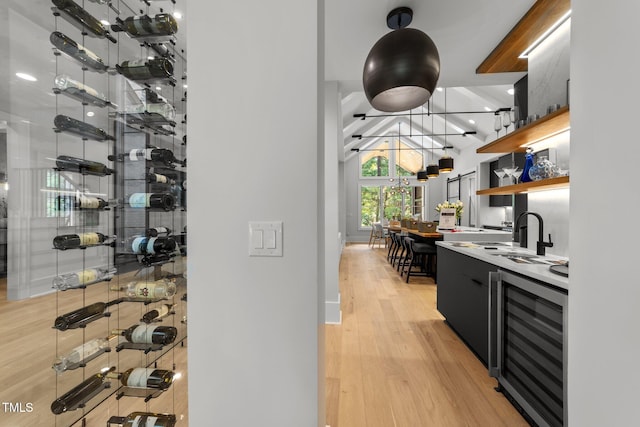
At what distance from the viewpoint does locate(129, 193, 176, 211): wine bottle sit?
113cm

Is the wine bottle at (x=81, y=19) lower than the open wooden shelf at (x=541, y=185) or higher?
higher

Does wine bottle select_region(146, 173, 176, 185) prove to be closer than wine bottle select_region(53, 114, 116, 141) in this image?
No

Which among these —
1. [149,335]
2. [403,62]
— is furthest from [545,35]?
[149,335]

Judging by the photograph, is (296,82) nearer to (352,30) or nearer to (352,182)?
(352,30)

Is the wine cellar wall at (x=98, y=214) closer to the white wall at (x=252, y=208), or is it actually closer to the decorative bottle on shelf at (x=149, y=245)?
the decorative bottle on shelf at (x=149, y=245)

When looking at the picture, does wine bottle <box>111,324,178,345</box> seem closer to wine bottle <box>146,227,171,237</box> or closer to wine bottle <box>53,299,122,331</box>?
wine bottle <box>53,299,122,331</box>

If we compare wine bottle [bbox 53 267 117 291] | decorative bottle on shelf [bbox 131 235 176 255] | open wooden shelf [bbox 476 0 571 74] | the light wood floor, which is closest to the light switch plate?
decorative bottle on shelf [bbox 131 235 176 255]

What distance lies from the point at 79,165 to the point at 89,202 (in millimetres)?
138

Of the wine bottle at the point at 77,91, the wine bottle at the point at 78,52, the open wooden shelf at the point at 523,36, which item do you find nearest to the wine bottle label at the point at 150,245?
the wine bottle at the point at 77,91

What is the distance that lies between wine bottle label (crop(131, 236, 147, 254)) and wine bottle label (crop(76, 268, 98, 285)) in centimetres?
16

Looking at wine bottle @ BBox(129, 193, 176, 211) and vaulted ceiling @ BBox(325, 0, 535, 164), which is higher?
vaulted ceiling @ BBox(325, 0, 535, 164)

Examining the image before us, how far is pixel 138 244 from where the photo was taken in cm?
112

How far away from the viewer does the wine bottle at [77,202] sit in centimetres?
104

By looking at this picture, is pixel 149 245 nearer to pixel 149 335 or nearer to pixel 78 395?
pixel 149 335
